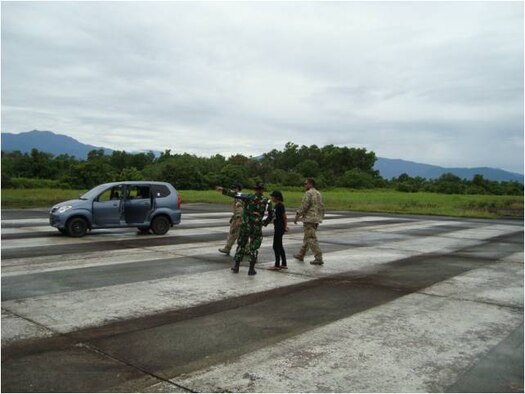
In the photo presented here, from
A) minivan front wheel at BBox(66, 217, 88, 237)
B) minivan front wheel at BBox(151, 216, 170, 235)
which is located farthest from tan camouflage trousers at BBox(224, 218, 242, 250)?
minivan front wheel at BBox(66, 217, 88, 237)

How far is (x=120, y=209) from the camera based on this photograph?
46.6 feet

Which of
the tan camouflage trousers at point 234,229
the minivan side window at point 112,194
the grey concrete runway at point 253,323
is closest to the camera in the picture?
the grey concrete runway at point 253,323

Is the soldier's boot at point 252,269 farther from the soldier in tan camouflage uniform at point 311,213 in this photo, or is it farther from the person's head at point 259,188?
the soldier in tan camouflage uniform at point 311,213

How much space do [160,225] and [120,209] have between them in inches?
55.5

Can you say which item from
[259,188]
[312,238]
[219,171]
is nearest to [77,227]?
[259,188]

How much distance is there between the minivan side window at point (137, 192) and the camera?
47.5 feet

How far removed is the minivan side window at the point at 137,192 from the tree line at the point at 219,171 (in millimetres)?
36040

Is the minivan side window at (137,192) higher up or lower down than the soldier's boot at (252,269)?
Result: higher up

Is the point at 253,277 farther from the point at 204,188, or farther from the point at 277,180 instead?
the point at 277,180

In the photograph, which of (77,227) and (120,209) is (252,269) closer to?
(120,209)

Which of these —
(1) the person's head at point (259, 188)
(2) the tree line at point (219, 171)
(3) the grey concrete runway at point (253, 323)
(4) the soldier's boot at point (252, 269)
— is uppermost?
(2) the tree line at point (219, 171)

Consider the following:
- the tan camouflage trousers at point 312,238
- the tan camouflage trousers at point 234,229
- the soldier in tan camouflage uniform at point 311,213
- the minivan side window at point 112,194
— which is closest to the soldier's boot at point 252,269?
the soldier in tan camouflage uniform at point 311,213

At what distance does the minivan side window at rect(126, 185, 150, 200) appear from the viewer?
14470mm

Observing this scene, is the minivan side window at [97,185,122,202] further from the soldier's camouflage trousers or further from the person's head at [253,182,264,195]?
the person's head at [253,182,264,195]
